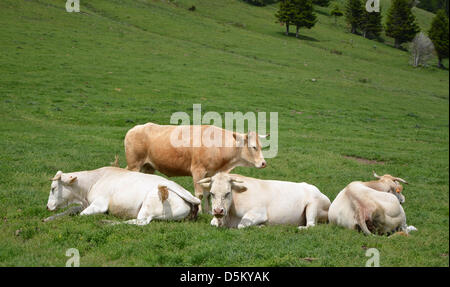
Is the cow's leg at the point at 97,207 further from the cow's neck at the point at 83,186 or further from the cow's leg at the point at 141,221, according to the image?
the cow's leg at the point at 141,221

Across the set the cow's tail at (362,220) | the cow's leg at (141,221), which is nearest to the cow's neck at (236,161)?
the cow's leg at (141,221)

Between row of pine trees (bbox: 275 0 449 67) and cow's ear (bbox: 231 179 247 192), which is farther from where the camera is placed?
row of pine trees (bbox: 275 0 449 67)

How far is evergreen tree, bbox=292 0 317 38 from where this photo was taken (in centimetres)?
6912

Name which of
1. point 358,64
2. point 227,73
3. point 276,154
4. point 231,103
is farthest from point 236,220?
point 358,64

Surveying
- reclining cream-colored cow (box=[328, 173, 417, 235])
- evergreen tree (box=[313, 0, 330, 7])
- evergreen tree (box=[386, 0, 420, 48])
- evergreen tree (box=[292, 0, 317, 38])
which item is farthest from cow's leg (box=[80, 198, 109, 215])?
evergreen tree (box=[313, 0, 330, 7])

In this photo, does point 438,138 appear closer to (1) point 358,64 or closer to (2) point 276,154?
(2) point 276,154

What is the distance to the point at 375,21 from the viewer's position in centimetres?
7938

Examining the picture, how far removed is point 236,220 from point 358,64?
50503mm

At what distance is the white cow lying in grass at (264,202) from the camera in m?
8.36

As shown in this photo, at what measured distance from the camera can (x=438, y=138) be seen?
84.2 feet

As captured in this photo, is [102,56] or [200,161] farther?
[102,56]

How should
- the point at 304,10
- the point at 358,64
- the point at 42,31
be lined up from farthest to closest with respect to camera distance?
the point at 304,10 < the point at 358,64 < the point at 42,31

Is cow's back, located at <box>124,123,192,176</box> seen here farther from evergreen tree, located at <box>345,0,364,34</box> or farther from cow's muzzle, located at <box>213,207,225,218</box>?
evergreen tree, located at <box>345,0,364,34</box>

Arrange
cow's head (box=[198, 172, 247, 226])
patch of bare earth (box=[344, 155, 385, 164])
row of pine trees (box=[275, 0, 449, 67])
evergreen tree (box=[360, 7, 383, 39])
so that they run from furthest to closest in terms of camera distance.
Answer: evergreen tree (box=[360, 7, 383, 39]), row of pine trees (box=[275, 0, 449, 67]), patch of bare earth (box=[344, 155, 385, 164]), cow's head (box=[198, 172, 247, 226])
